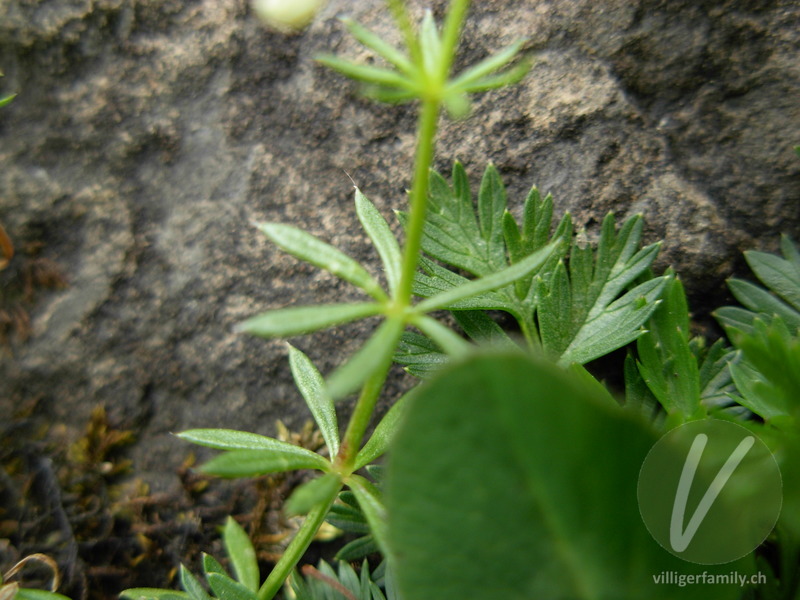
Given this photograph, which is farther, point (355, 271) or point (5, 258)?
point (5, 258)

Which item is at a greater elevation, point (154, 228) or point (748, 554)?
point (154, 228)

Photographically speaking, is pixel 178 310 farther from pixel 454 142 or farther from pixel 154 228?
pixel 454 142

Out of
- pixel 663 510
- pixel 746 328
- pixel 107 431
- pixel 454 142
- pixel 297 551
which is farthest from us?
pixel 107 431

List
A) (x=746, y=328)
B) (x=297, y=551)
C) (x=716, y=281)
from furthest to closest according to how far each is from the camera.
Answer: (x=716, y=281) → (x=746, y=328) → (x=297, y=551)

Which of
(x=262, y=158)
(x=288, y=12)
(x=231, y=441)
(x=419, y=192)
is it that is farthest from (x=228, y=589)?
(x=288, y=12)

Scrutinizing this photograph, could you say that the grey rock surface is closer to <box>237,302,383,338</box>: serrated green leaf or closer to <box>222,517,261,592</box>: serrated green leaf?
<box>222,517,261,592</box>: serrated green leaf

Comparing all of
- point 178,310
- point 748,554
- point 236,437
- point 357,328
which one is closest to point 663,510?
point 748,554

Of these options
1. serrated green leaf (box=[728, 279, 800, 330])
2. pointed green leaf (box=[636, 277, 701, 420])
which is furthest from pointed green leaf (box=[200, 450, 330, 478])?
serrated green leaf (box=[728, 279, 800, 330])

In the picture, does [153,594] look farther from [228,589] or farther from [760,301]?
[760,301]
